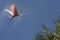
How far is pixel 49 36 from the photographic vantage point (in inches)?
282

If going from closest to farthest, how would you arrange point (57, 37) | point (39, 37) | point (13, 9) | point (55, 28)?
1. point (13, 9)
2. point (57, 37)
3. point (55, 28)
4. point (39, 37)

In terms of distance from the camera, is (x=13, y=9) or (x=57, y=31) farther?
(x=57, y=31)

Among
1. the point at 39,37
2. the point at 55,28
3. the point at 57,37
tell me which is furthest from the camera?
the point at 39,37

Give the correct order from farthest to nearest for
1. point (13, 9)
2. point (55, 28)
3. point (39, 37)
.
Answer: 1. point (39, 37)
2. point (55, 28)
3. point (13, 9)

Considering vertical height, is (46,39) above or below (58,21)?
below

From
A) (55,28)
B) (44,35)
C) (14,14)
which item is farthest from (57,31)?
(14,14)

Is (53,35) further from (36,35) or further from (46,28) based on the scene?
(36,35)

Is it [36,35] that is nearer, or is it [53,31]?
[53,31]

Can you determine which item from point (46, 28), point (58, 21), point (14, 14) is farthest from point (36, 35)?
point (14, 14)

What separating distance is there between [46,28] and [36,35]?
707mm

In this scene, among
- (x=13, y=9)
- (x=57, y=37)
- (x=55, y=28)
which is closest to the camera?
(x=13, y=9)

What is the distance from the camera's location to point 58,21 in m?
7.40

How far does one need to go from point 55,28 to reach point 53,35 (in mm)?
374

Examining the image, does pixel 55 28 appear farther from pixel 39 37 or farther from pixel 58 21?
pixel 39 37
